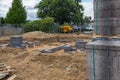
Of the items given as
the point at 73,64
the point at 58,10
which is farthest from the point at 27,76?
the point at 58,10

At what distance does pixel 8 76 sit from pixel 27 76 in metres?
0.69

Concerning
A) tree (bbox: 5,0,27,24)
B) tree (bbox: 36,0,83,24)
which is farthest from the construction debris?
tree (bbox: 36,0,83,24)

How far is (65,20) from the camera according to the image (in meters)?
51.2

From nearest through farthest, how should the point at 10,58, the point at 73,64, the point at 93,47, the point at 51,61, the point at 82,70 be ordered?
the point at 93,47, the point at 82,70, the point at 73,64, the point at 51,61, the point at 10,58

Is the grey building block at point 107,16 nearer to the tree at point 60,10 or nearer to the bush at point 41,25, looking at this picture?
the bush at point 41,25

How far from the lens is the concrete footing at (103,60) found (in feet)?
19.2

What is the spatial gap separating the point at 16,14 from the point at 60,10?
8300mm

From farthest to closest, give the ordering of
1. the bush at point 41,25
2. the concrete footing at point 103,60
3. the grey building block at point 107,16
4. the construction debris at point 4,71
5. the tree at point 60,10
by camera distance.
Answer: the tree at point 60,10, the bush at point 41,25, the construction debris at point 4,71, the grey building block at point 107,16, the concrete footing at point 103,60

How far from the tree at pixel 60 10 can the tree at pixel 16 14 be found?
4244 mm

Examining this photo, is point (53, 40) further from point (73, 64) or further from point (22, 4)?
point (22, 4)

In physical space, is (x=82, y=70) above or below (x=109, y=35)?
below

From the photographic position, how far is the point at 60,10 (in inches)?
1940

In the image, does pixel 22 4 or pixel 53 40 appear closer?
pixel 53 40

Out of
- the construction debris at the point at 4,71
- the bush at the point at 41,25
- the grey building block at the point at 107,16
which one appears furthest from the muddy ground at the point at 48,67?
the bush at the point at 41,25
